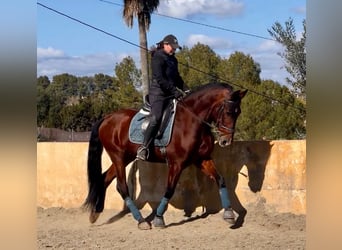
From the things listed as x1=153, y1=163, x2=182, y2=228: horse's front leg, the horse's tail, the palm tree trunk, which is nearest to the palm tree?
the palm tree trunk

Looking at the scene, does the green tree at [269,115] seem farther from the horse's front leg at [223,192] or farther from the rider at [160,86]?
the rider at [160,86]

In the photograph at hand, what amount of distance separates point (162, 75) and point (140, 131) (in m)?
0.74

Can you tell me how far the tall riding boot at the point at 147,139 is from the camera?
6.08 m

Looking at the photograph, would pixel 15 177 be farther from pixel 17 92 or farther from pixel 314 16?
pixel 314 16

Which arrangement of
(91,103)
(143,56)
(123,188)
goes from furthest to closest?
(91,103) → (143,56) → (123,188)

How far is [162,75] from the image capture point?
6.08m

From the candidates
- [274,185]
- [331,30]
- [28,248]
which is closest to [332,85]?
[331,30]

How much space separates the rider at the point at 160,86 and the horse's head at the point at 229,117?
0.59 meters

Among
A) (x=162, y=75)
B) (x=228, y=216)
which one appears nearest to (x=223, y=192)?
(x=228, y=216)

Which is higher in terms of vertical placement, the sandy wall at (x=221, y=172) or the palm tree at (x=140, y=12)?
the palm tree at (x=140, y=12)

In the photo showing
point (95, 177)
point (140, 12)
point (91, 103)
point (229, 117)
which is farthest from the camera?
Answer: point (91, 103)

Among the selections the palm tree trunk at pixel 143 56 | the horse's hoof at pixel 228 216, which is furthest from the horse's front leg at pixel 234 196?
the palm tree trunk at pixel 143 56

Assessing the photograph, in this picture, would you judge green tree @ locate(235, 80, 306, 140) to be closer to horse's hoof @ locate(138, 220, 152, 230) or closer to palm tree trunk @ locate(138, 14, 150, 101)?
palm tree trunk @ locate(138, 14, 150, 101)

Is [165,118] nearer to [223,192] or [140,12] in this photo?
[223,192]
